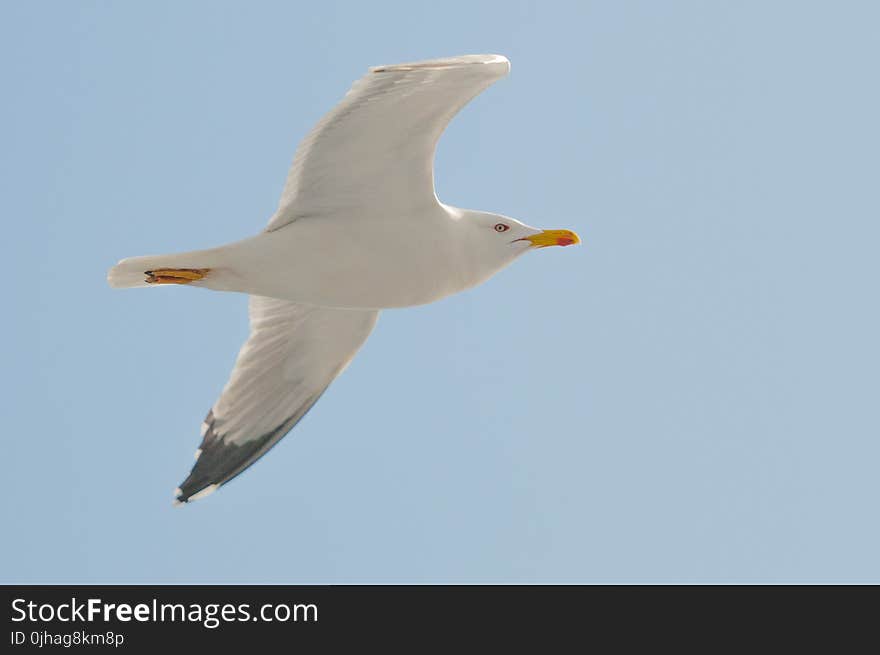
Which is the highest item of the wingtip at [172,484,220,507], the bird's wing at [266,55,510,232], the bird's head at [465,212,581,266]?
the bird's wing at [266,55,510,232]

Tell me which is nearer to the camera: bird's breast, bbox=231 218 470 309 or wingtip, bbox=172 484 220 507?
bird's breast, bbox=231 218 470 309

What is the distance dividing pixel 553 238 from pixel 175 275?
7.37 feet

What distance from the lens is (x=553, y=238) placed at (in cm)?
838

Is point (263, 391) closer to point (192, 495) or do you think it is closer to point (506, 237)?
point (192, 495)

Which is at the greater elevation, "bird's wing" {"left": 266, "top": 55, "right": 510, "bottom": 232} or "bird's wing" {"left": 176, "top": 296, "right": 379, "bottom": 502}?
"bird's wing" {"left": 266, "top": 55, "right": 510, "bottom": 232}

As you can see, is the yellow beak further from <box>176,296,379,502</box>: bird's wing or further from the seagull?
<box>176,296,379,502</box>: bird's wing

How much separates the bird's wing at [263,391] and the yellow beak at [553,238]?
1.39m

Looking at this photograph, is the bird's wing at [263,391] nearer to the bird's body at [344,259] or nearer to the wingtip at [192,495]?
the wingtip at [192,495]

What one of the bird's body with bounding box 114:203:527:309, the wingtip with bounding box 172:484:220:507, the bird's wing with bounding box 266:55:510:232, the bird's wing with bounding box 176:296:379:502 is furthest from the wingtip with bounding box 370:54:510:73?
the wingtip with bounding box 172:484:220:507

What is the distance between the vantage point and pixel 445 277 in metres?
8.01

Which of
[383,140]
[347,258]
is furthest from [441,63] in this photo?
[347,258]

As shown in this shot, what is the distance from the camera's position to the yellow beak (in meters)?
Answer: 8.37

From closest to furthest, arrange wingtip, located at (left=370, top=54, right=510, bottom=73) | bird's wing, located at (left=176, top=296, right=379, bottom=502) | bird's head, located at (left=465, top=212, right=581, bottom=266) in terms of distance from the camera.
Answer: wingtip, located at (left=370, top=54, right=510, bottom=73)
bird's head, located at (left=465, top=212, right=581, bottom=266)
bird's wing, located at (left=176, top=296, right=379, bottom=502)

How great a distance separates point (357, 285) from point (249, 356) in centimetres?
151
